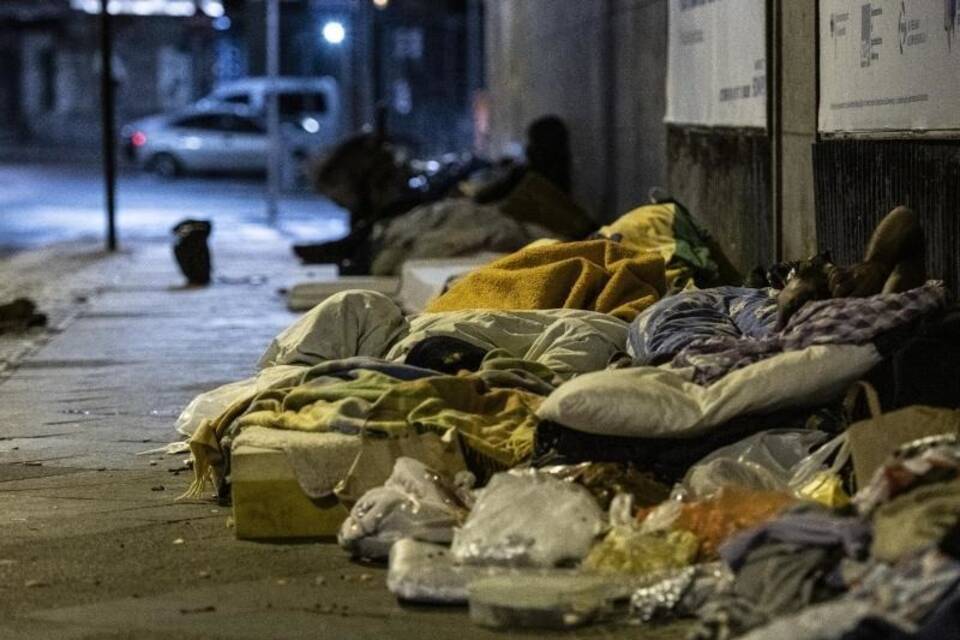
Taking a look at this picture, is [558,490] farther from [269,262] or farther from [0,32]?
[0,32]

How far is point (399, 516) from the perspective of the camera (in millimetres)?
5711

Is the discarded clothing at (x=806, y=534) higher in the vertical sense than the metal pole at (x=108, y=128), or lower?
lower

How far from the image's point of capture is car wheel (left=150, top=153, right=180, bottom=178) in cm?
3369

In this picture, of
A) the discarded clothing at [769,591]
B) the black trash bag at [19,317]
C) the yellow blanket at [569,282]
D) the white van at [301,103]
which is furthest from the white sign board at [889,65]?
the white van at [301,103]

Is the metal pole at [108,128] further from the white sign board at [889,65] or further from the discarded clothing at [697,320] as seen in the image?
the discarded clothing at [697,320]

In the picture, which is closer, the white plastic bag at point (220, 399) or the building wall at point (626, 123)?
the white plastic bag at point (220, 399)

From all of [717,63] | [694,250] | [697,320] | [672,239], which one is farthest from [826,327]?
[717,63]

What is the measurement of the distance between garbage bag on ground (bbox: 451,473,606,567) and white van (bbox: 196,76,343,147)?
29059 mm

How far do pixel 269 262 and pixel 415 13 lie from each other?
29.4 metres

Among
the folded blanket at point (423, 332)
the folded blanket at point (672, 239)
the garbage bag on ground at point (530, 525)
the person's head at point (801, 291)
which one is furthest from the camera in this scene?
the folded blanket at point (672, 239)

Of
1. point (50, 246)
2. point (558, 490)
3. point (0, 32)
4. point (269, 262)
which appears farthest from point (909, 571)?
point (0, 32)

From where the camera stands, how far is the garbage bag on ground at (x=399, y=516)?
5.66 metres

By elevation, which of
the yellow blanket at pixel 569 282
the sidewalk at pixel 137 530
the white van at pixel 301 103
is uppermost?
the white van at pixel 301 103

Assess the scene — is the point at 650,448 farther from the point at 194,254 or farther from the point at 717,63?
the point at 194,254
